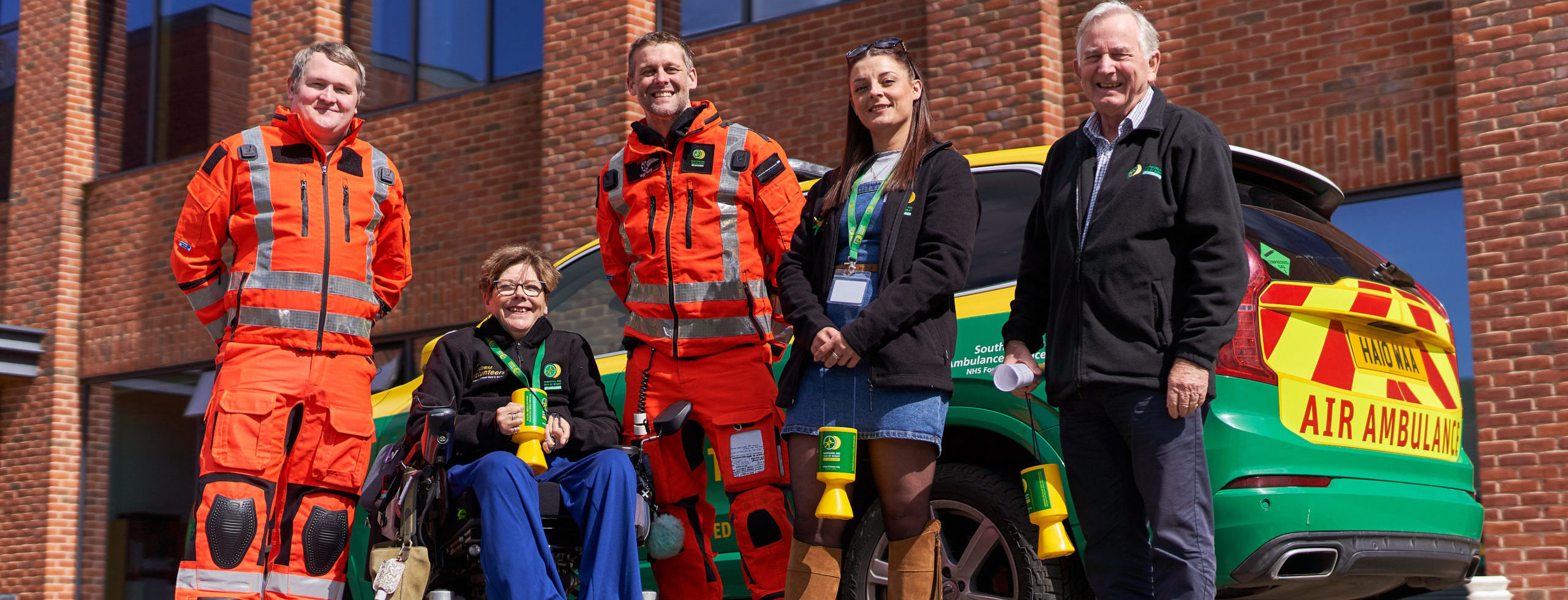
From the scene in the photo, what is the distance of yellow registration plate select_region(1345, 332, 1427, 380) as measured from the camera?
4117 mm

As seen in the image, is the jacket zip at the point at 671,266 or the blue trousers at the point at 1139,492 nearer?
the blue trousers at the point at 1139,492

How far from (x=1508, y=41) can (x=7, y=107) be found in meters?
14.4

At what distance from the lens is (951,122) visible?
914 cm

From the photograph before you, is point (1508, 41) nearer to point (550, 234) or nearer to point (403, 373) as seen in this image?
point (550, 234)

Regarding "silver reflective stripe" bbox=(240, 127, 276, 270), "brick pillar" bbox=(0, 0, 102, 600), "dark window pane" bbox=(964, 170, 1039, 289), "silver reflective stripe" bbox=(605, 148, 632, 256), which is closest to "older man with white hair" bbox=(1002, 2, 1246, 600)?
"dark window pane" bbox=(964, 170, 1039, 289)

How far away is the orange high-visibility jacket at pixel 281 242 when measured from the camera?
4.29 meters

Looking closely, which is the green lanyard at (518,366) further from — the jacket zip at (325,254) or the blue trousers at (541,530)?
the jacket zip at (325,254)

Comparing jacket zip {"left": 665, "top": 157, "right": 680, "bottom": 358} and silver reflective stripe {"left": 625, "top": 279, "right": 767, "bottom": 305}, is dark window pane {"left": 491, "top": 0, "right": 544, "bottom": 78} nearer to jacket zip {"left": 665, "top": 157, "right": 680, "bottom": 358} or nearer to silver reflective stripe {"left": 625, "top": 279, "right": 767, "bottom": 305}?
jacket zip {"left": 665, "top": 157, "right": 680, "bottom": 358}

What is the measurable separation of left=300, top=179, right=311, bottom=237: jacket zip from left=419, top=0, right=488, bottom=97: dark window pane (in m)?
7.93

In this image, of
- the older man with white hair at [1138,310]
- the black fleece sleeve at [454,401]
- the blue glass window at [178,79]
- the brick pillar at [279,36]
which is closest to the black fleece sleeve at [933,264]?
the older man with white hair at [1138,310]

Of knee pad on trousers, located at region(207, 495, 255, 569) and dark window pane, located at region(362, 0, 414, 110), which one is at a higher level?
dark window pane, located at region(362, 0, 414, 110)

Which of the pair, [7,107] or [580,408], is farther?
[7,107]

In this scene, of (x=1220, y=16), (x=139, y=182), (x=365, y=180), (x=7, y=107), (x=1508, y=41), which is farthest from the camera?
(x=7, y=107)

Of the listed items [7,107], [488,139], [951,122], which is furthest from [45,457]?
[951,122]
